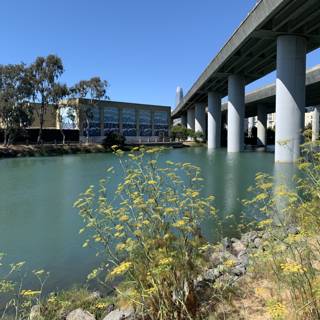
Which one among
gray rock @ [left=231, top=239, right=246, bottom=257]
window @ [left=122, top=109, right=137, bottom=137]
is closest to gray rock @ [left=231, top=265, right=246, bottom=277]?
gray rock @ [left=231, top=239, right=246, bottom=257]

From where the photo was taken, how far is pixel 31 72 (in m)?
57.9

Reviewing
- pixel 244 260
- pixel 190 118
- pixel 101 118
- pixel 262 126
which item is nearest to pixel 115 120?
pixel 101 118

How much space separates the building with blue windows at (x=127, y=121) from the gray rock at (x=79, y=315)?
209 feet

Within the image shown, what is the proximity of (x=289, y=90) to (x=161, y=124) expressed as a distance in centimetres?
6354

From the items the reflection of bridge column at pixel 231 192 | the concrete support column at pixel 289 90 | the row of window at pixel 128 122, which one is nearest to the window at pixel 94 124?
the row of window at pixel 128 122

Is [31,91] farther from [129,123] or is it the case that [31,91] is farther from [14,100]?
[129,123]

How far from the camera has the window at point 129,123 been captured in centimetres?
8681

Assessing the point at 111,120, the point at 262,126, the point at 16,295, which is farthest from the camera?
the point at 111,120

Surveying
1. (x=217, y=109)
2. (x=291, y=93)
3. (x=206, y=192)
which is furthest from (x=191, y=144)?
(x=206, y=192)

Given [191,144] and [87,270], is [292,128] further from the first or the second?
[191,144]

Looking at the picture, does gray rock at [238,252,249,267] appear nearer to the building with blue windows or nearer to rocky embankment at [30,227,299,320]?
Result: rocky embankment at [30,227,299,320]

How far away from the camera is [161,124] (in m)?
95.4

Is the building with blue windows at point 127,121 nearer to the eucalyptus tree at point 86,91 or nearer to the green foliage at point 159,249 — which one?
the eucalyptus tree at point 86,91

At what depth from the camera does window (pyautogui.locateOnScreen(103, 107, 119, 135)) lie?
82250 mm
